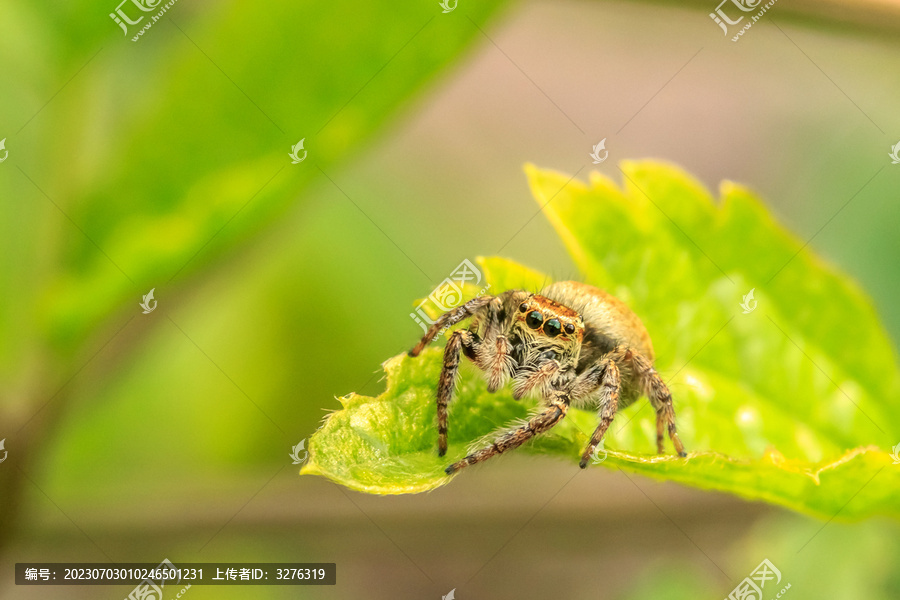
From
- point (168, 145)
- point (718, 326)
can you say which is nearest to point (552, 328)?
point (718, 326)

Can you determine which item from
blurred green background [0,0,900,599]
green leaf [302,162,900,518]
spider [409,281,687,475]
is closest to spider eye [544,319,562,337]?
spider [409,281,687,475]

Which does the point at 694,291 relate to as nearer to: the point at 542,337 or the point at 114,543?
the point at 542,337

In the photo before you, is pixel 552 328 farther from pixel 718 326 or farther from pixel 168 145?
pixel 168 145

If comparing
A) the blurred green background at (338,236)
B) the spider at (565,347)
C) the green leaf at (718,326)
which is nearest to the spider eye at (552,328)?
the spider at (565,347)

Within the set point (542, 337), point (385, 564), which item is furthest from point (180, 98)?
point (385, 564)

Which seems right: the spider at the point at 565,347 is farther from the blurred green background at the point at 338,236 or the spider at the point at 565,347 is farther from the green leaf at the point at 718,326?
the blurred green background at the point at 338,236

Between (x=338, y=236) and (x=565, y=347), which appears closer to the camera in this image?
(x=565, y=347)

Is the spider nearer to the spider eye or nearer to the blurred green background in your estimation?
the spider eye
